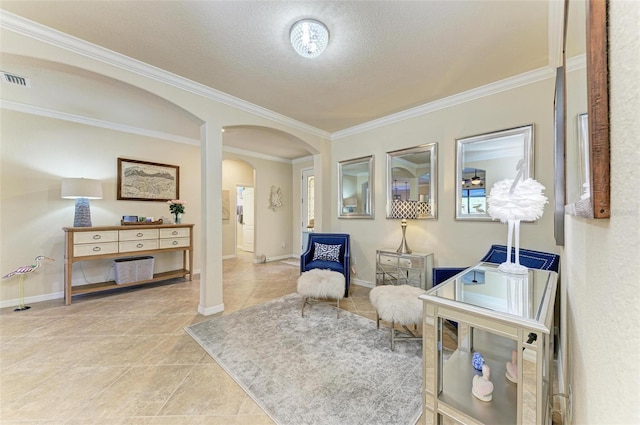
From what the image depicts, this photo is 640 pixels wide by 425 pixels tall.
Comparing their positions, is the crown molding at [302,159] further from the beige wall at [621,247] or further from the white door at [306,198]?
the beige wall at [621,247]

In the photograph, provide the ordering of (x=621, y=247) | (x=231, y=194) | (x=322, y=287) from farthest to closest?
(x=231, y=194) < (x=322, y=287) < (x=621, y=247)

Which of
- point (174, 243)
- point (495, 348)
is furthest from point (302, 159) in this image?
point (495, 348)

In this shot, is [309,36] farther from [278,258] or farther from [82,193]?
[278,258]

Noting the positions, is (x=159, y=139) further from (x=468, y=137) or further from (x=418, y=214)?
(x=468, y=137)

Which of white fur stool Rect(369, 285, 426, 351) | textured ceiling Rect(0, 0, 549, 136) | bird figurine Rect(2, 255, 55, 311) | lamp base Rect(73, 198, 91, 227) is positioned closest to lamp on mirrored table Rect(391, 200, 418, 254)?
white fur stool Rect(369, 285, 426, 351)

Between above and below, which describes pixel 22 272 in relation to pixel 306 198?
below

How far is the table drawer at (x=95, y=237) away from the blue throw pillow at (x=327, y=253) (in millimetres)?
2895

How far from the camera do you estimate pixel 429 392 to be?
1110mm

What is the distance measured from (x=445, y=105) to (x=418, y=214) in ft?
4.69

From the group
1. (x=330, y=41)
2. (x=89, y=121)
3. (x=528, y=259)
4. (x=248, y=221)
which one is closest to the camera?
(x=330, y=41)

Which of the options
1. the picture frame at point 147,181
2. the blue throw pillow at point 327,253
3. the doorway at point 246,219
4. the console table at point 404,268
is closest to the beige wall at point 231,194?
the doorway at point 246,219

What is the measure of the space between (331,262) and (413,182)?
5.37 ft

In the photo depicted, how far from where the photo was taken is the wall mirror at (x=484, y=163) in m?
2.53

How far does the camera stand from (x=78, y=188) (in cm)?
325
